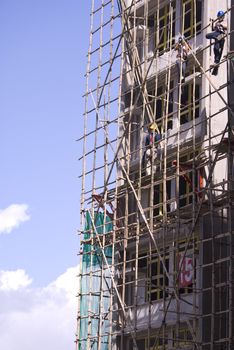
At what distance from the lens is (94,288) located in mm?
29609

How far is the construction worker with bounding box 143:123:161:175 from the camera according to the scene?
28442 millimetres

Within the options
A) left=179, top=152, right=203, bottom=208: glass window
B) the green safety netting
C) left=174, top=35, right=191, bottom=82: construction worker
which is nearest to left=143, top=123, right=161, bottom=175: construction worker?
left=179, top=152, right=203, bottom=208: glass window

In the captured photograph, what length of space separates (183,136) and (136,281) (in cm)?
412

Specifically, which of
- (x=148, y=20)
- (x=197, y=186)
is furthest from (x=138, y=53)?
(x=197, y=186)

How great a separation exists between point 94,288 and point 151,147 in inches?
175

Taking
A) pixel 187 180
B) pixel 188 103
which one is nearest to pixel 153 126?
pixel 188 103

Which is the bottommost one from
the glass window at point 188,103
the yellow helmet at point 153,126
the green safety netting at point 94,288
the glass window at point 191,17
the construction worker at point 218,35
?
the green safety netting at point 94,288

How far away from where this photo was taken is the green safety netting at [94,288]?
2905cm

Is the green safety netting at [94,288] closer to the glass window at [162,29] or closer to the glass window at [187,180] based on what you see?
the glass window at [187,180]

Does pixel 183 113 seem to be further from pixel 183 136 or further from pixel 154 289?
pixel 154 289

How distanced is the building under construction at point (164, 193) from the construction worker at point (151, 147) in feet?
0.10

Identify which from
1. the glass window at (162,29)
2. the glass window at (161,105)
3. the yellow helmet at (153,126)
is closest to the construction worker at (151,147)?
the yellow helmet at (153,126)

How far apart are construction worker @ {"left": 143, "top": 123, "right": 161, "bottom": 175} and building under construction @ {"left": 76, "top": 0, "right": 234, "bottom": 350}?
0.03 m

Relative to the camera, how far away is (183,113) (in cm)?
2872
